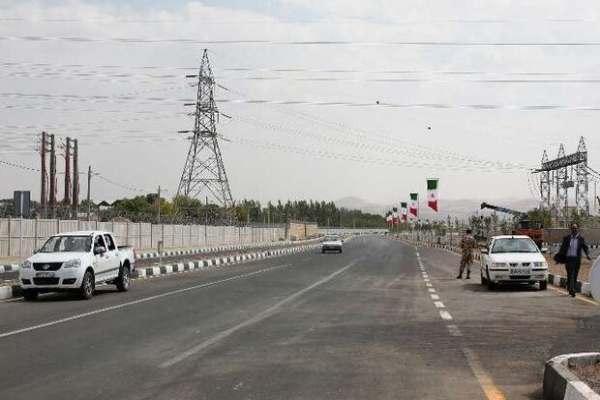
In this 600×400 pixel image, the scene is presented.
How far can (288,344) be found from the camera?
10.6 metres

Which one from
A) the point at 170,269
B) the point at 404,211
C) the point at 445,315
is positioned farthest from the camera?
the point at 404,211

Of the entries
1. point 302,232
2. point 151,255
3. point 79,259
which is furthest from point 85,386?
point 302,232

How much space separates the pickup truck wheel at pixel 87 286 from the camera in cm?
1888

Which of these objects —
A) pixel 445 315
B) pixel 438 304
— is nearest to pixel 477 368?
pixel 445 315

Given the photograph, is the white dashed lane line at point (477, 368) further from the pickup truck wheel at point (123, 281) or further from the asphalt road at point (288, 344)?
the pickup truck wheel at point (123, 281)

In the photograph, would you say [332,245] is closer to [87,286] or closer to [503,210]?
[503,210]

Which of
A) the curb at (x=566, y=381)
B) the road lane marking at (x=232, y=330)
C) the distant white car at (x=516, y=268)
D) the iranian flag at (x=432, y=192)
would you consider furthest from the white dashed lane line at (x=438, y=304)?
the iranian flag at (x=432, y=192)

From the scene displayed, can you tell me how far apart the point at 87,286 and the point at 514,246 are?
12063 millimetres

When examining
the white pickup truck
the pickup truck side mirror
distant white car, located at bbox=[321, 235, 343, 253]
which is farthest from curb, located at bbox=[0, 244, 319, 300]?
distant white car, located at bbox=[321, 235, 343, 253]

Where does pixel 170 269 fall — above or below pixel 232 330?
below

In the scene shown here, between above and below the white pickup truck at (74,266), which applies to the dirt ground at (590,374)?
below

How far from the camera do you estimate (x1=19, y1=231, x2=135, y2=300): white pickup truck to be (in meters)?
18.6

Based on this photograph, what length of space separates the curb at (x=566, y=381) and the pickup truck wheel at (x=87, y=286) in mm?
13590

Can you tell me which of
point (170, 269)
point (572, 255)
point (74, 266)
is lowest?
point (170, 269)
